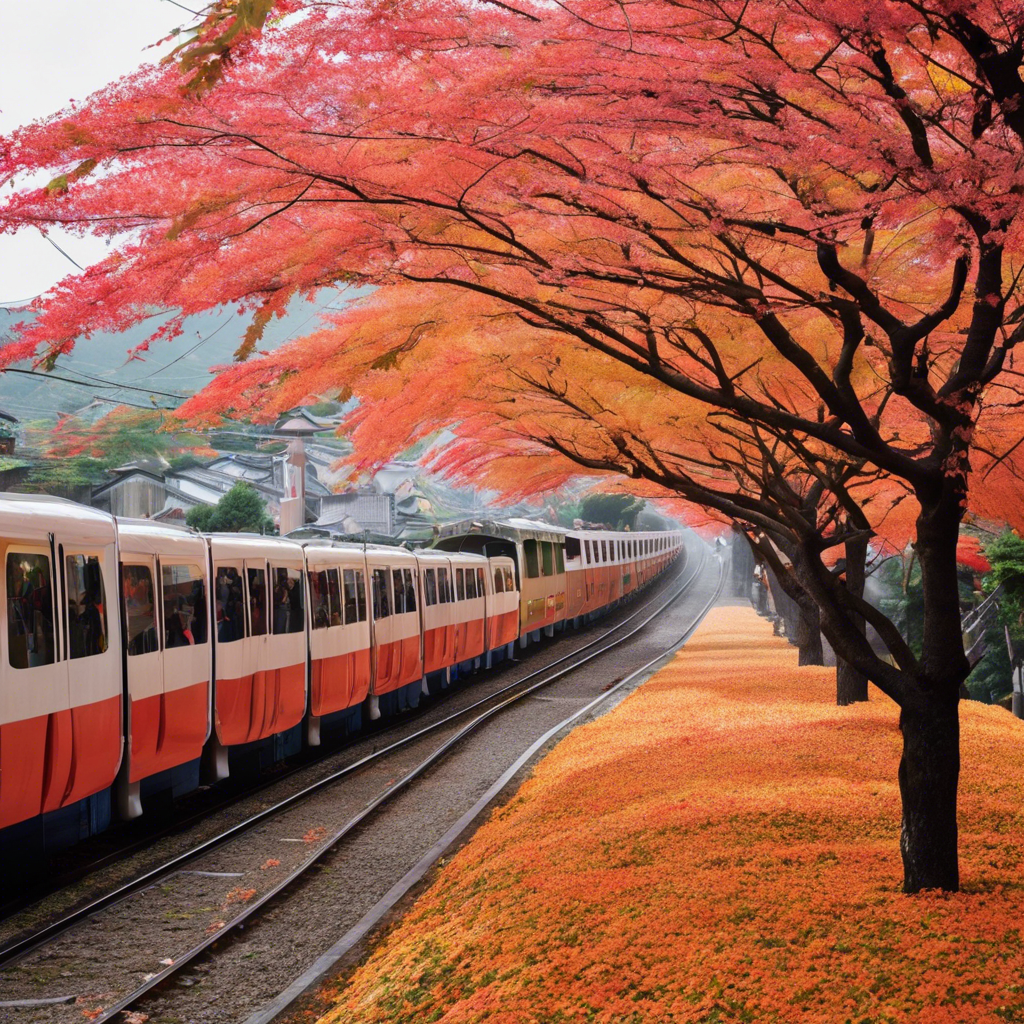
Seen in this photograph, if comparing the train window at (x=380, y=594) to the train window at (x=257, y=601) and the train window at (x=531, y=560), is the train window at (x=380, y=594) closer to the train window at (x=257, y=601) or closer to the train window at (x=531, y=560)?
the train window at (x=257, y=601)

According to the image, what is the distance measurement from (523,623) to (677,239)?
2290 cm

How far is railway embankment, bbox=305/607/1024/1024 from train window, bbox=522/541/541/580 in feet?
57.2

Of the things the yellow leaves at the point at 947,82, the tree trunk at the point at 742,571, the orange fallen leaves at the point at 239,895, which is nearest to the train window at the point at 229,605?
the orange fallen leaves at the point at 239,895

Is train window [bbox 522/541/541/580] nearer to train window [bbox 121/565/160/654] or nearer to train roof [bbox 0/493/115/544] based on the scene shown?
train window [bbox 121/565/160/654]

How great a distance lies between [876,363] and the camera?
11.0 metres

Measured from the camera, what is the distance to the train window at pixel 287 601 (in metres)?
12.5

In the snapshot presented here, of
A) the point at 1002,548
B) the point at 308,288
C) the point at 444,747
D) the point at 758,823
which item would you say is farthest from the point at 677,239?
the point at 1002,548

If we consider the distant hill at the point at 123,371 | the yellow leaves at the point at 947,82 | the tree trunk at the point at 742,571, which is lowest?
the tree trunk at the point at 742,571

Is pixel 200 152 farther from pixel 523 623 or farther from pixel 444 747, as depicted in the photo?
pixel 523 623

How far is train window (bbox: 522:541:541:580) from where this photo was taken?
2916 cm

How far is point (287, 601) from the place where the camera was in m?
12.8

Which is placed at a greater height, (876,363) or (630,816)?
(876,363)

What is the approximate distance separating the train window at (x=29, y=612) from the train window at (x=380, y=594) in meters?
8.40

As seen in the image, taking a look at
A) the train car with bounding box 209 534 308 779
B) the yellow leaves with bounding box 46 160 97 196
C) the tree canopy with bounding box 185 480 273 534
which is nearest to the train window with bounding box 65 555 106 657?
the train car with bounding box 209 534 308 779
